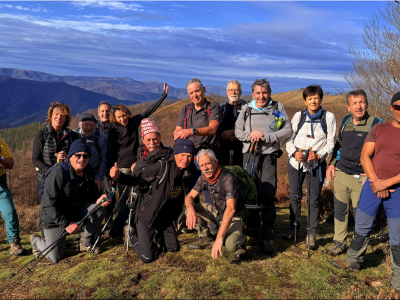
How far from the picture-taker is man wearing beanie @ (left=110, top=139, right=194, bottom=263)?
17.6 ft

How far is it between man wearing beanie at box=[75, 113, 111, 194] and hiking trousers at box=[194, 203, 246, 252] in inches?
87.0

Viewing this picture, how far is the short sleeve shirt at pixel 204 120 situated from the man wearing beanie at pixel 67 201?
2.03m

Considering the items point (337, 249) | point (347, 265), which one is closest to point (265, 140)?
point (337, 249)

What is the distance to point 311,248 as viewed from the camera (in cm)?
584

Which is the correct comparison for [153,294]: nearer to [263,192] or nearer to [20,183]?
[263,192]

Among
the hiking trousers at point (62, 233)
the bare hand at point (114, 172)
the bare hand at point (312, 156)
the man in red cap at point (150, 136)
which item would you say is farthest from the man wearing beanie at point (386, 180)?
the hiking trousers at point (62, 233)

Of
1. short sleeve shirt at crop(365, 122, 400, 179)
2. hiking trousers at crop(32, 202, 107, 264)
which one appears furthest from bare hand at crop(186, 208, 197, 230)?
short sleeve shirt at crop(365, 122, 400, 179)

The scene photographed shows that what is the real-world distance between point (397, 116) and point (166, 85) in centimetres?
532

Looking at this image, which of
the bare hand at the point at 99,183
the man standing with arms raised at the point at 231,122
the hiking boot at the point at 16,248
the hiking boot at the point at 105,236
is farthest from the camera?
the man standing with arms raised at the point at 231,122

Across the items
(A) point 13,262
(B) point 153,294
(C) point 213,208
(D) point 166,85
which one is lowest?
(A) point 13,262

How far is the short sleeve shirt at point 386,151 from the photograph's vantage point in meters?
4.29

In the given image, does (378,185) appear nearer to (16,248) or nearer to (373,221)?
(373,221)

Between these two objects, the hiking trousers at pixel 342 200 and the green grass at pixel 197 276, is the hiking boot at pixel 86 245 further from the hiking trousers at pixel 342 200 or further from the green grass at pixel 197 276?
the hiking trousers at pixel 342 200

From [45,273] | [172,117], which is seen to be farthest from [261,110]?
[172,117]
